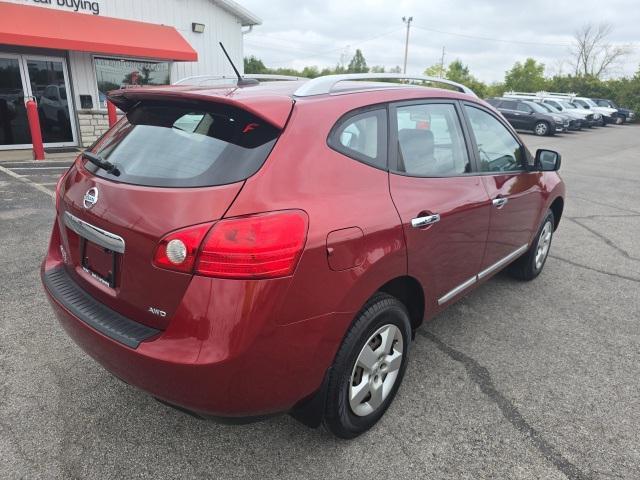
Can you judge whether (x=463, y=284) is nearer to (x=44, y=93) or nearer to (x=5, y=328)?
(x=5, y=328)

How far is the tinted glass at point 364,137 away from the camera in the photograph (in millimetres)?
2141

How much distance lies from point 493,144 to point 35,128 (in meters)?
10.3

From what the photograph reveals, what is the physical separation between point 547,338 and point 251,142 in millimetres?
2707

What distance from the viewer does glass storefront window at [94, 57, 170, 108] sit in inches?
508

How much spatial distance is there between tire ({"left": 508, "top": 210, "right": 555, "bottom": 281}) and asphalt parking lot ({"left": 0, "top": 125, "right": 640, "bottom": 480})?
0.92ft

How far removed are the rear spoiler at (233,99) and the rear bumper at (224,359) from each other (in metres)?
0.71

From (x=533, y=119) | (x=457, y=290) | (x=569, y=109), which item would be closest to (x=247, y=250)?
(x=457, y=290)

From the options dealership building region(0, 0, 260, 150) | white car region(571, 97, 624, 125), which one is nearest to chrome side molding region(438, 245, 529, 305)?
dealership building region(0, 0, 260, 150)

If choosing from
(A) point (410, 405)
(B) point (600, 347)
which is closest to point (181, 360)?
Result: (A) point (410, 405)

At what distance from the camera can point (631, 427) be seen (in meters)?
2.54

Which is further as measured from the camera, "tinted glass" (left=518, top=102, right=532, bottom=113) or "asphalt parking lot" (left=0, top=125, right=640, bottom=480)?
"tinted glass" (left=518, top=102, right=532, bottom=113)

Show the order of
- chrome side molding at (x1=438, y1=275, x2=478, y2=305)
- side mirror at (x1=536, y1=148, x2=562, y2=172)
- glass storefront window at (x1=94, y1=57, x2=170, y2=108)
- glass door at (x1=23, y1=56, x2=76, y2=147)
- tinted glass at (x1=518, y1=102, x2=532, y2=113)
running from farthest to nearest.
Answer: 1. tinted glass at (x1=518, y1=102, x2=532, y2=113)
2. glass storefront window at (x1=94, y1=57, x2=170, y2=108)
3. glass door at (x1=23, y1=56, x2=76, y2=147)
4. side mirror at (x1=536, y1=148, x2=562, y2=172)
5. chrome side molding at (x1=438, y1=275, x2=478, y2=305)

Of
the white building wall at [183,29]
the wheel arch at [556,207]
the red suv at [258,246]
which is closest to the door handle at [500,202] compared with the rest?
the red suv at [258,246]

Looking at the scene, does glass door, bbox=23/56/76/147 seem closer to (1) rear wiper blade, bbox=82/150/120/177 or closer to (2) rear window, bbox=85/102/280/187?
(1) rear wiper blade, bbox=82/150/120/177
